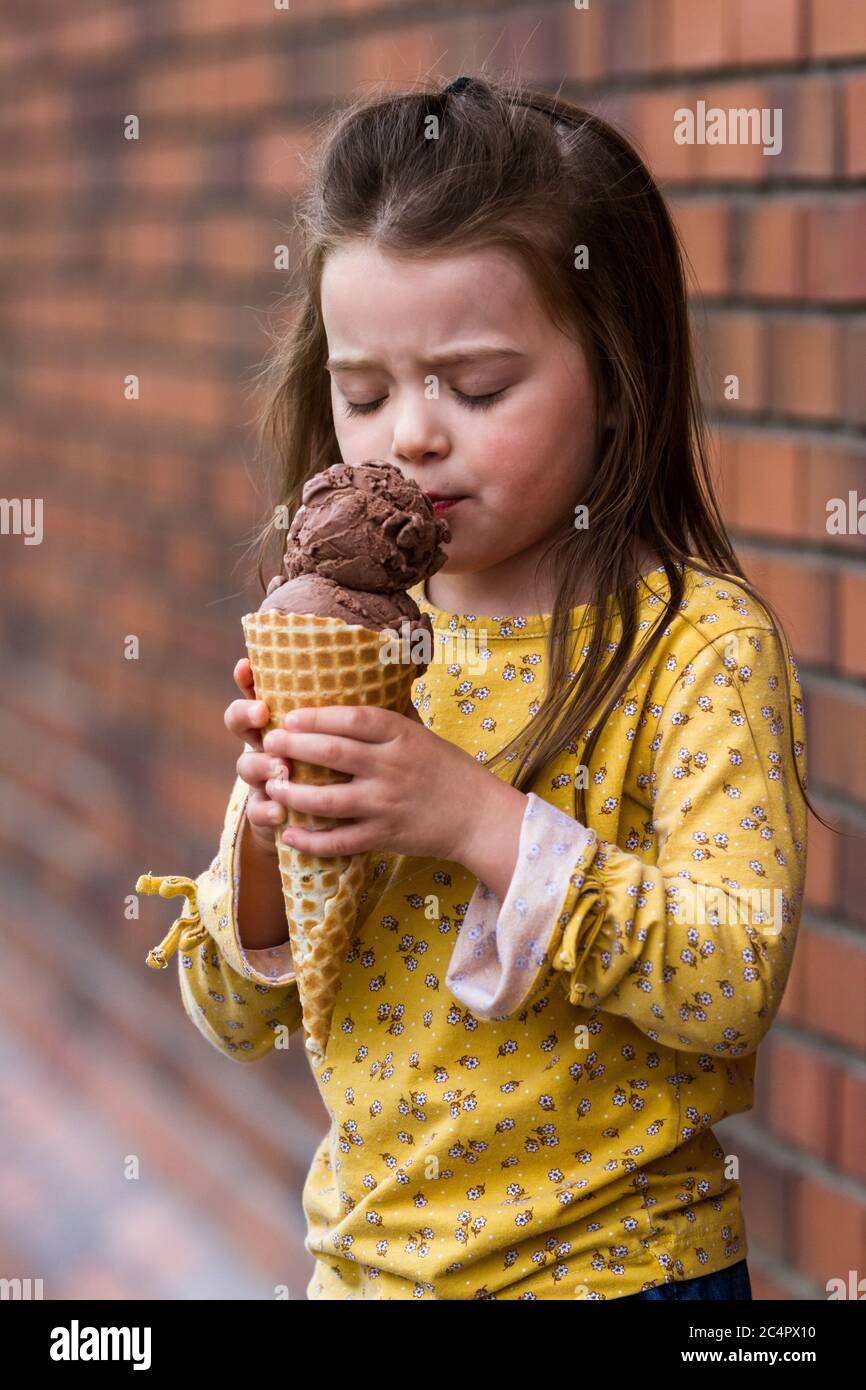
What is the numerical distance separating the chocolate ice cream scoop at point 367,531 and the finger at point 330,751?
17 cm

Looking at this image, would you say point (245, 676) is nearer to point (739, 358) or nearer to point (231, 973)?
point (231, 973)

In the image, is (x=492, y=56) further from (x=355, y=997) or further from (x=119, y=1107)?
(x=119, y=1107)

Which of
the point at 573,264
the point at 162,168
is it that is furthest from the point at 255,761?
the point at 162,168

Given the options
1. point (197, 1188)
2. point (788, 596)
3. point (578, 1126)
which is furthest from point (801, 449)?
point (197, 1188)

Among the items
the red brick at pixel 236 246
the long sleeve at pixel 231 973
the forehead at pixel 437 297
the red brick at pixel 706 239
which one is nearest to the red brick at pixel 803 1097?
the long sleeve at pixel 231 973

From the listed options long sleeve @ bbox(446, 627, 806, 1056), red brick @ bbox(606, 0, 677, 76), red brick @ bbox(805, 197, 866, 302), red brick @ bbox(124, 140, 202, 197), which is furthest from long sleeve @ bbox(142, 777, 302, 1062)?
red brick @ bbox(124, 140, 202, 197)

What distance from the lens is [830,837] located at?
2.69 meters

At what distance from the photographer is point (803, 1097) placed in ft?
9.34

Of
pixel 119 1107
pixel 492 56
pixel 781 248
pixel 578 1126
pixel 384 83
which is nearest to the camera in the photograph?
pixel 578 1126

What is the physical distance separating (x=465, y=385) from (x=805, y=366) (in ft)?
3.13

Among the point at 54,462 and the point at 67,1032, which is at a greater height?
the point at 54,462

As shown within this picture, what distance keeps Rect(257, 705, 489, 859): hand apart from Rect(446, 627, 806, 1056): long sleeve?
0.07 m

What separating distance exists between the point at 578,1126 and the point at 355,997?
0.94ft

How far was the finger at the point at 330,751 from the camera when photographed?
1.69m
